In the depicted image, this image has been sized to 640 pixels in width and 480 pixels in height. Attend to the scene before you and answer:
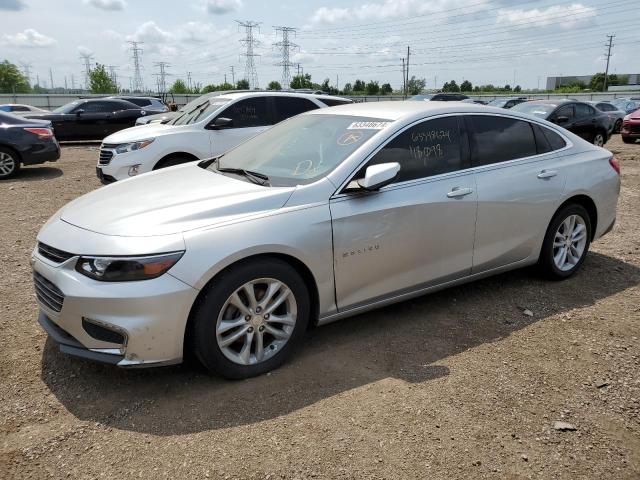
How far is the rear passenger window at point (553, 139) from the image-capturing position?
15.3 feet

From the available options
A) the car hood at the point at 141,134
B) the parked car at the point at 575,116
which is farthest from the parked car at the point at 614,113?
the car hood at the point at 141,134

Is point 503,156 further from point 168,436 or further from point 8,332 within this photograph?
point 8,332

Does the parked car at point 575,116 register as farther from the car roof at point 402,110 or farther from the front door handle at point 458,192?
the front door handle at point 458,192

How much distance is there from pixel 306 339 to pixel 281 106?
5.95 meters

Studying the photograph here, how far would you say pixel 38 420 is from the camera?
2.88 meters

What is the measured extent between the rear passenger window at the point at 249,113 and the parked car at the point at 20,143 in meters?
4.57

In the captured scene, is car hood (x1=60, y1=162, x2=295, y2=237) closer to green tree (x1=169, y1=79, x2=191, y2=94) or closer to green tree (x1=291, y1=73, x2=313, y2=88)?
green tree (x1=291, y1=73, x2=313, y2=88)

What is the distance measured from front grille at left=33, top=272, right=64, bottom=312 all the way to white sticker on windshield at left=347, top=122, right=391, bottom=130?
2.23 metres

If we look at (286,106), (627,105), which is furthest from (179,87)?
(286,106)

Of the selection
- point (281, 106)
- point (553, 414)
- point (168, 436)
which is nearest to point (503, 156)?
point (553, 414)

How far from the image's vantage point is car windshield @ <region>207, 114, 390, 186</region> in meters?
3.65

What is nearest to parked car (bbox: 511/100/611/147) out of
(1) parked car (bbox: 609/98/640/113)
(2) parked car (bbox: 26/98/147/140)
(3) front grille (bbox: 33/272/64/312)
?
(2) parked car (bbox: 26/98/147/140)

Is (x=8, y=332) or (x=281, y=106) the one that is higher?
(x=281, y=106)

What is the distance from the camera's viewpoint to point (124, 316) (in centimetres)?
284
